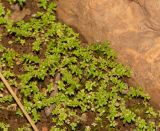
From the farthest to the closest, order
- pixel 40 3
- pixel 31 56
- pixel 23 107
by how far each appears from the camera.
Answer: pixel 40 3 → pixel 31 56 → pixel 23 107

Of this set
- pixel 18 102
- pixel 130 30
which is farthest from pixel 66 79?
pixel 130 30

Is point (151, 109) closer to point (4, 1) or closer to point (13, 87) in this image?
point (13, 87)

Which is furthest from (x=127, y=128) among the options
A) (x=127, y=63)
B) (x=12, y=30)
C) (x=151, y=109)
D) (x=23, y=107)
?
(x=12, y=30)

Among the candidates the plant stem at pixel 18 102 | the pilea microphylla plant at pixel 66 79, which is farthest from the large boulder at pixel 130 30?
the plant stem at pixel 18 102

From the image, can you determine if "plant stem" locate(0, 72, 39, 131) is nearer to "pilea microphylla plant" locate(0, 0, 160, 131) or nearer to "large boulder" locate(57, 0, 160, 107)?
"pilea microphylla plant" locate(0, 0, 160, 131)

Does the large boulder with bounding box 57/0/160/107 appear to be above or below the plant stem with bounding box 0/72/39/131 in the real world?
above

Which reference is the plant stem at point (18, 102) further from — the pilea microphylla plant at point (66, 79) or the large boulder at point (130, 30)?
the large boulder at point (130, 30)

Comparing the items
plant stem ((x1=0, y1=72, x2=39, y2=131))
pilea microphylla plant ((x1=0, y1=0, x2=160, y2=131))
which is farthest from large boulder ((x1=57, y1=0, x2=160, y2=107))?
Result: plant stem ((x1=0, y1=72, x2=39, y2=131))
